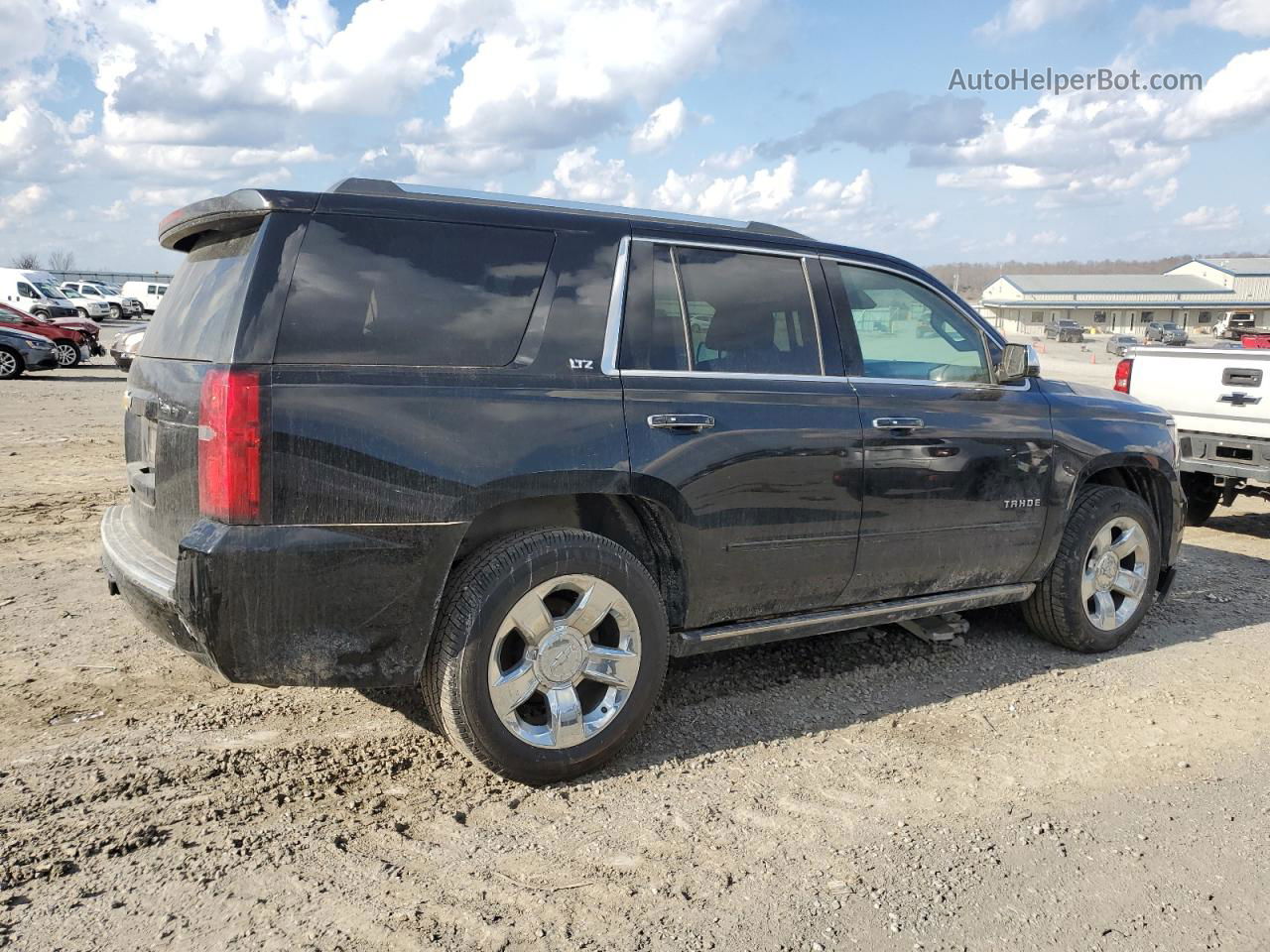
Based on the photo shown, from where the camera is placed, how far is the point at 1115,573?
529cm

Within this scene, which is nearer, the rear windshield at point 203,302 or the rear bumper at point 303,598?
the rear bumper at point 303,598

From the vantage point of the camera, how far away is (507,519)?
3.55m

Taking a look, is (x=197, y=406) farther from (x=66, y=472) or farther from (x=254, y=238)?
(x=66, y=472)

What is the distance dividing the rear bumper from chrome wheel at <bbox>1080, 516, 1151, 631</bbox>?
3516 mm

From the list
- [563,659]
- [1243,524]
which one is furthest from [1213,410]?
[563,659]

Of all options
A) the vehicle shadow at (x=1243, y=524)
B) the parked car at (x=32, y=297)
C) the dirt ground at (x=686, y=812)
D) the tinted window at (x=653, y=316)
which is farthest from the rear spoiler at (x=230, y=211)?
the parked car at (x=32, y=297)

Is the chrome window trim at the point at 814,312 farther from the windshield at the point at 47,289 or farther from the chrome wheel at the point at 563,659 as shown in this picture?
the windshield at the point at 47,289

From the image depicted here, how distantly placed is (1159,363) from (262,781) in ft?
26.0

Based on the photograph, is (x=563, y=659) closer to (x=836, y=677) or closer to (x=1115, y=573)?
(x=836, y=677)

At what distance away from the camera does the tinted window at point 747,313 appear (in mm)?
3943

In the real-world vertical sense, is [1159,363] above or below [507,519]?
above

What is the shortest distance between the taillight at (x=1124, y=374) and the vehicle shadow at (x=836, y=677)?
3.25 m

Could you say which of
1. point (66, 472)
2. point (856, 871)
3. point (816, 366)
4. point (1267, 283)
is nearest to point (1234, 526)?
point (816, 366)

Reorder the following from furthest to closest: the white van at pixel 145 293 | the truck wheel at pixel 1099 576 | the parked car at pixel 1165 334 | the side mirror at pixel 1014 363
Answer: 1. the parked car at pixel 1165 334
2. the white van at pixel 145 293
3. the truck wheel at pixel 1099 576
4. the side mirror at pixel 1014 363
